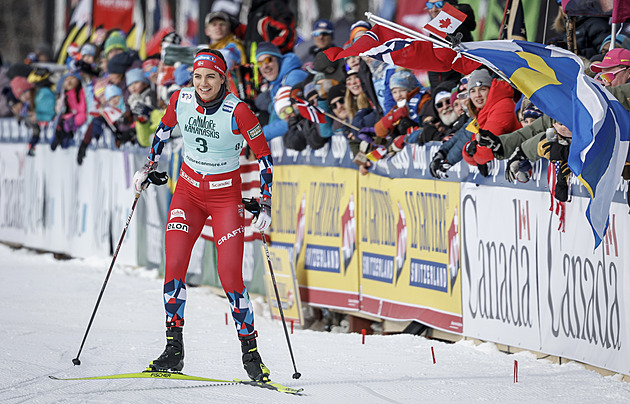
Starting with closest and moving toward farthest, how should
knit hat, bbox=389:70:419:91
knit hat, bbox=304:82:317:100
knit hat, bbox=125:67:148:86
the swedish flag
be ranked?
the swedish flag → knit hat, bbox=389:70:419:91 → knit hat, bbox=304:82:317:100 → knit hat, bbox=125:67:148:86

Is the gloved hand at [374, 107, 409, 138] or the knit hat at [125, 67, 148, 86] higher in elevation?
the knit hat at [125, 67, 148, 86]

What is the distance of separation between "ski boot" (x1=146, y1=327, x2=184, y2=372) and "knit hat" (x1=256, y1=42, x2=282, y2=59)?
4.95 metres

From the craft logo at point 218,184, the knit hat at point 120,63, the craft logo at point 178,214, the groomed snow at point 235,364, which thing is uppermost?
the knit hat at point 120,63

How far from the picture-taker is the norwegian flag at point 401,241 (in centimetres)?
966

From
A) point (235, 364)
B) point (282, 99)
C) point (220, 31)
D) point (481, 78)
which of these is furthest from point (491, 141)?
point (220, 31)

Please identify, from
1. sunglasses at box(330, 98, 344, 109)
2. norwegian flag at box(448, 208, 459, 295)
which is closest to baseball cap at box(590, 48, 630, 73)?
norwegian flag at box(448, 208, 459, 295)

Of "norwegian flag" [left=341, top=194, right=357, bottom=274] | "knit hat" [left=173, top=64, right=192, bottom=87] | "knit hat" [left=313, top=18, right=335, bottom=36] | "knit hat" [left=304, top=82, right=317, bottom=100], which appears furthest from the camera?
"knit hat" [left=173, top=64, right=192, bottom=87]

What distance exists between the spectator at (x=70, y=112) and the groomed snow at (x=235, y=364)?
5.08m

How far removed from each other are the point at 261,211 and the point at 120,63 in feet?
26.2

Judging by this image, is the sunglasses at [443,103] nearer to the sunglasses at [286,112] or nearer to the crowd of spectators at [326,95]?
the crowd of spectators at [326,95]

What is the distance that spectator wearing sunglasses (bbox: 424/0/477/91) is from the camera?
9141 mm

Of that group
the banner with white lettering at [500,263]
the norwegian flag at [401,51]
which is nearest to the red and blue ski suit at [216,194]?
the norwegian flag at [401,51]

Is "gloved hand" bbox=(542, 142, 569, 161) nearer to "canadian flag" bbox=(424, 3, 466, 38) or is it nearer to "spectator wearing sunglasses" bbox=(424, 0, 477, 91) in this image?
"canadian flag" bbox=(424, 3, 466, 38)

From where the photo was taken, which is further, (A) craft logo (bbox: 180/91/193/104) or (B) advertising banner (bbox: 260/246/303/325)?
(B) advertising banner (bbox: 260/246/303/325)
